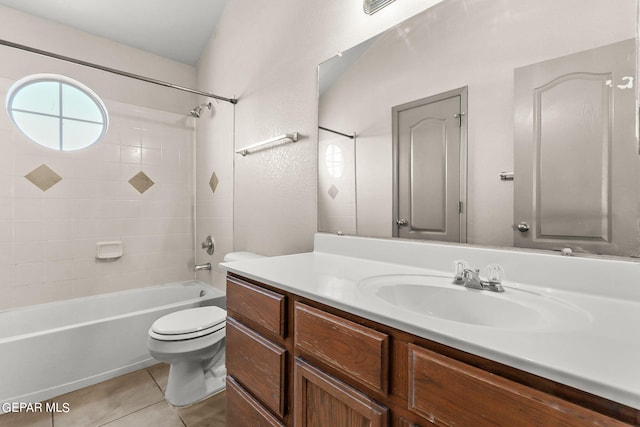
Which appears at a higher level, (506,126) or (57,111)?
(57,111)

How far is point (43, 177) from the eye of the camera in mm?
2162

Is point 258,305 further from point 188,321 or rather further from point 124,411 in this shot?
point 124,411

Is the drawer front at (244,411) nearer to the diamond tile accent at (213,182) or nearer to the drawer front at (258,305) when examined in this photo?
the drawer front at (258,305)

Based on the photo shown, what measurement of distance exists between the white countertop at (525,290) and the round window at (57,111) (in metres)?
2.21

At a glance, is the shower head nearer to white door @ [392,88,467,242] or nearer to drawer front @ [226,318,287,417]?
white door @ [392,88,467,242]

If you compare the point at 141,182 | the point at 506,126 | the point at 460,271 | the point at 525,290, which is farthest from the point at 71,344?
the point at 506,126

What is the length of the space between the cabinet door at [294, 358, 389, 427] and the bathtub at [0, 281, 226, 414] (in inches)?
65.2

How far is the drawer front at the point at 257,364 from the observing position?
2.89ft

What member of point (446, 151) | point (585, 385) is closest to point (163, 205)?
point (446, 151)

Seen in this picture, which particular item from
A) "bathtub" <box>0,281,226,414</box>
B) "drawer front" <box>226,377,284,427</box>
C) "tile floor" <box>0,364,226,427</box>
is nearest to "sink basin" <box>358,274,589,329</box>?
"drawer front" <box>226,377,284,427</box>

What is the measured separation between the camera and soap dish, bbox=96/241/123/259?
2.37m

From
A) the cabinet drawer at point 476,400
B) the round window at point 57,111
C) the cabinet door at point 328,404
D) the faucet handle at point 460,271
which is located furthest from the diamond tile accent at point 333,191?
the round window at point 57,111

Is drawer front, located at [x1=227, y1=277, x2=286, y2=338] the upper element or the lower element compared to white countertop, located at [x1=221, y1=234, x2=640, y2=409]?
lower

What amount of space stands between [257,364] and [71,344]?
154 centimetres
